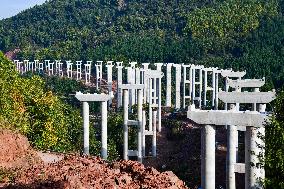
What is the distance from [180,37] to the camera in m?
124

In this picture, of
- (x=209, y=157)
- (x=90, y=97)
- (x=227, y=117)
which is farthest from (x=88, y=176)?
(x=90, y=97)

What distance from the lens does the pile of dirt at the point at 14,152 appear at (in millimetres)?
26564

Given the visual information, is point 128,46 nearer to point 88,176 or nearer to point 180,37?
point 180,37

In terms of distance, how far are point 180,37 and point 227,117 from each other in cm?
9925

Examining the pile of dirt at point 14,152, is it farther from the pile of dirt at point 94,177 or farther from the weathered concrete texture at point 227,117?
the weathered concrete texture at point 227,117

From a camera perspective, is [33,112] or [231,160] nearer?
[231,160]

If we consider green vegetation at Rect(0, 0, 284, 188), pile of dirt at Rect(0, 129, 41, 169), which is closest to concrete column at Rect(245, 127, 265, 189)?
green vegetation at Rect(0, 0, 284, 188)

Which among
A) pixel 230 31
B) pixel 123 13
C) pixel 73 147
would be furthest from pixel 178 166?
pixel 123 13

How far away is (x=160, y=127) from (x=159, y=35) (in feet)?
235

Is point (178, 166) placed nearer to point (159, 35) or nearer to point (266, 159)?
point (266, 159)

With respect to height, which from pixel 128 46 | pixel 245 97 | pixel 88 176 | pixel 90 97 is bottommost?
pixel 88 176

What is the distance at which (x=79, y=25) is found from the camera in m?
174

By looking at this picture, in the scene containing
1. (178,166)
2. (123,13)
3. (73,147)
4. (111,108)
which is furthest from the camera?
(123,13)

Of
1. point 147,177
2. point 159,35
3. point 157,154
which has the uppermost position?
point 159,35
